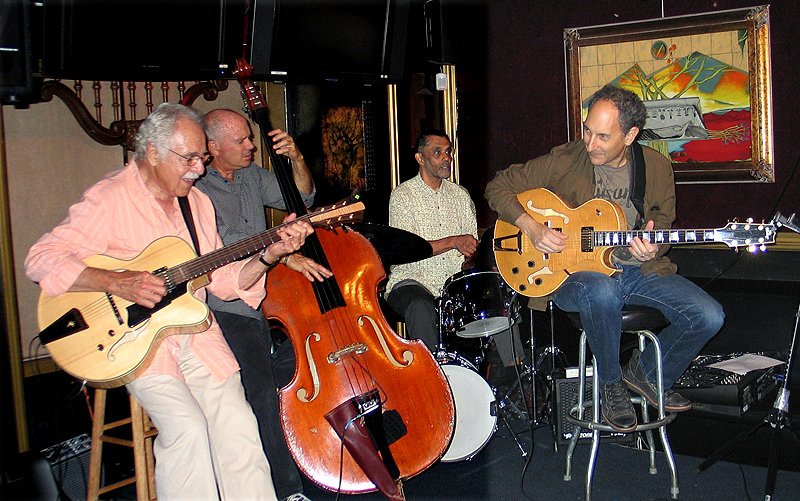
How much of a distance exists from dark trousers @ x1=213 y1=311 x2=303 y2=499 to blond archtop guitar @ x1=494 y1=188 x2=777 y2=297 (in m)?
1.20

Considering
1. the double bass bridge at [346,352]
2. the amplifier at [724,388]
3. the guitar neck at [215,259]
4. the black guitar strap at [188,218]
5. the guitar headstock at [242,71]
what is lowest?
the amplifier at [724,388]

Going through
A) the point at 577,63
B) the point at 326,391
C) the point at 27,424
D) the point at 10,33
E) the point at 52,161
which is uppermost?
the point at 577,63

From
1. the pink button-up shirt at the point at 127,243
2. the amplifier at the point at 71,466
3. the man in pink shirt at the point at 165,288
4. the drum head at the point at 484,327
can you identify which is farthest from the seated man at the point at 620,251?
the amplifier at the point at 71,466

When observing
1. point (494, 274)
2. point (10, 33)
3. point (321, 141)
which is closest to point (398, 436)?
point (494, 274)

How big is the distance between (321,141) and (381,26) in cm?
97

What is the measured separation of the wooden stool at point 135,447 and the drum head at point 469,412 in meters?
1.41

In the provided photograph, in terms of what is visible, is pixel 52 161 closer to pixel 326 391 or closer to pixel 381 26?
pixel 381 26

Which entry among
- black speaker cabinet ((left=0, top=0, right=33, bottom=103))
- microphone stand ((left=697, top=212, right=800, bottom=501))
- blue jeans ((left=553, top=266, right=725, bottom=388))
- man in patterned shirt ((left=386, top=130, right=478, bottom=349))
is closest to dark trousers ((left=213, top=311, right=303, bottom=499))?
man in patterned shirt ((left=386, top=130, right=478, bottom=349))

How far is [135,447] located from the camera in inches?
98.3

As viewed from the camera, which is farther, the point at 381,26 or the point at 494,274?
the point at 381,26

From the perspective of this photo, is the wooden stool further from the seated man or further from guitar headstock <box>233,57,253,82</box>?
the seated man

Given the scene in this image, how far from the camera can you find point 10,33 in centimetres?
266

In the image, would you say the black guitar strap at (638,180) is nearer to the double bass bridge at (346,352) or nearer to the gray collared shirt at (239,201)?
the double bass bridge at (346,352)

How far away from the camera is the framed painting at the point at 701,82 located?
4.18 m
